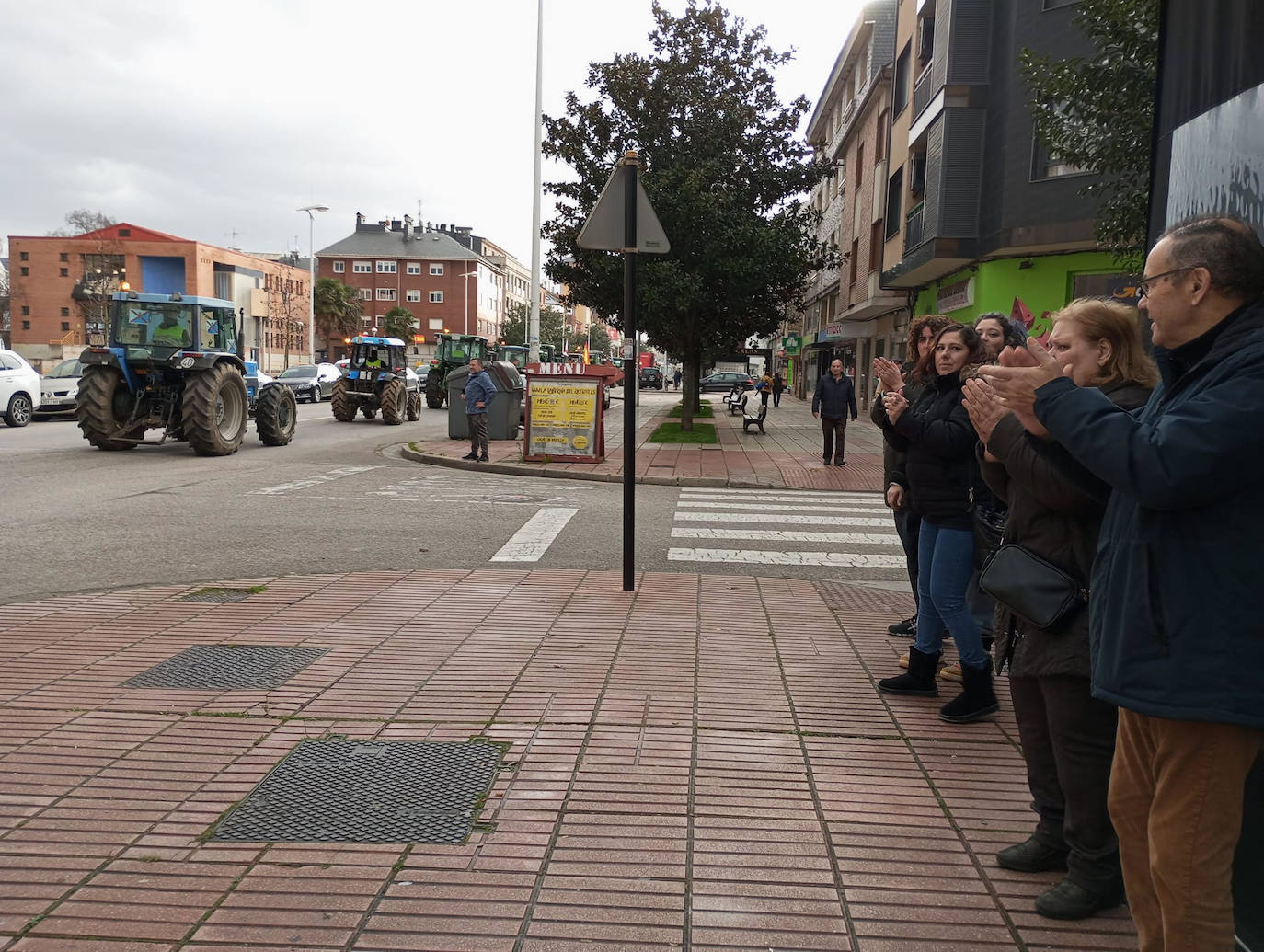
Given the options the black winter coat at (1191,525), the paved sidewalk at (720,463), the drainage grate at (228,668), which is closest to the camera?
the black winter coat at (1191,525)

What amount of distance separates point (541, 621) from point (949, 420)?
2704 millimetres

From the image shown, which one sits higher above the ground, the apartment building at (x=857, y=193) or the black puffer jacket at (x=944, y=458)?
the apartment building at (x=857, y=193)

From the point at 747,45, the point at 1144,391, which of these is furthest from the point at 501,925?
the point at 747,45

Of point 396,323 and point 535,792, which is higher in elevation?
point 396,323

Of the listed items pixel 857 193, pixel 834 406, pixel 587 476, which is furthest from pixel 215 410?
pixel 857 193

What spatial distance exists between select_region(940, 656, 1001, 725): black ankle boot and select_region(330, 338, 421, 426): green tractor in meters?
22.2

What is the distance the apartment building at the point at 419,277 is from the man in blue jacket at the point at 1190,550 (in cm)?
9879

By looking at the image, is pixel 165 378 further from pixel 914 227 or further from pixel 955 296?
pixel 914 227

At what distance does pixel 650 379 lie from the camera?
7919cm

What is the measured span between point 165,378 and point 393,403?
8707 mm

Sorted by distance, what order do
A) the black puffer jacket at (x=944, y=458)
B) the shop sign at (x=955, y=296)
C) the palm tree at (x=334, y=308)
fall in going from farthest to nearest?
the palm tree at (x=334, y=308), the shop sign at (x=955, y=296), the black puffer jacket at (x=944, y=458)

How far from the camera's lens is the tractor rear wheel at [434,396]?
35.3 meters

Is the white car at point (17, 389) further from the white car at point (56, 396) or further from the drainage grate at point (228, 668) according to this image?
the drainage grate at point (228, 668)

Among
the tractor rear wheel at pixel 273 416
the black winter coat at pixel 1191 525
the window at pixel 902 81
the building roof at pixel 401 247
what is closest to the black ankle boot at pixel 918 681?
the black winter coat at pixel 1191 525
